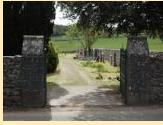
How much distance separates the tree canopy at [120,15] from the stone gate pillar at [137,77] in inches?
121

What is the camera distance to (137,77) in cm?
1709

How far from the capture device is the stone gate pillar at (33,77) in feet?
54.8

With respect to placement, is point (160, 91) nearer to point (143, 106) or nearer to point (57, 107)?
point (143, 106)

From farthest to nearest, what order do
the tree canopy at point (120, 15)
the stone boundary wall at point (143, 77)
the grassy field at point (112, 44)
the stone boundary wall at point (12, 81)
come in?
the grassy field at point (112, 44)
the tree canopy at point (120, 15)
the stone boundary wall at point (143, 77)
the stone boundary wall at point (12, 81)

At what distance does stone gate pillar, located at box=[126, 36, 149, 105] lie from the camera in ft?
55.9

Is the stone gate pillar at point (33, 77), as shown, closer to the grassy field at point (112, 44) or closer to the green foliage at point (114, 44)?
the green foliage at point (114, 44)

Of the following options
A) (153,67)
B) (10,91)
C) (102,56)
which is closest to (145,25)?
→ (153,67)

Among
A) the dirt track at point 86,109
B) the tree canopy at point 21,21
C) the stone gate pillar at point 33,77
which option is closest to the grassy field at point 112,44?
the tree canopy at point 21,21

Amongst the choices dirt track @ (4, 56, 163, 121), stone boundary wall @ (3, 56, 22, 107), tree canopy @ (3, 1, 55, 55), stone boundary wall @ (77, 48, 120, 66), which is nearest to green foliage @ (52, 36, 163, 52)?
stone boundary wall @ (77, 48, 120, 66)

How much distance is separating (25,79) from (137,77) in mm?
3974

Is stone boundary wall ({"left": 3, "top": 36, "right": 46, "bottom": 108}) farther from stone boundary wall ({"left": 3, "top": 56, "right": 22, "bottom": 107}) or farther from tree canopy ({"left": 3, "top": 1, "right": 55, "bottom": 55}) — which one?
tree canopy ({"left": 3, "top": 1, "right": 55, "bottom": 55})

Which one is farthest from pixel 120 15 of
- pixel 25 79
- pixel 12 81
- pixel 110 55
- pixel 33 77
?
pixel 110 55

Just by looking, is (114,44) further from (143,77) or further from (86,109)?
(86,109)

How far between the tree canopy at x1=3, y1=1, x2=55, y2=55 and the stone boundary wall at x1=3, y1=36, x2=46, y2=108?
5.19 m
